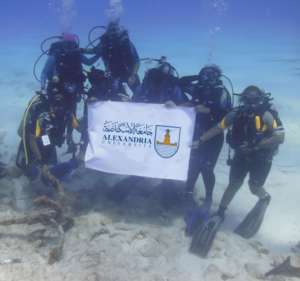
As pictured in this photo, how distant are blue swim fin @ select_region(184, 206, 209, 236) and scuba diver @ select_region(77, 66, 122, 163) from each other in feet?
8.65

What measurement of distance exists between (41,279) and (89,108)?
3026 mm

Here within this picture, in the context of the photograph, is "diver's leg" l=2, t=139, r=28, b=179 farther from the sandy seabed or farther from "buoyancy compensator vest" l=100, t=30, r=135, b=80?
"buoyancy compensator vest" l=100, t=30, r=135, b=80

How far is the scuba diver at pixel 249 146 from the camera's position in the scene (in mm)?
3518

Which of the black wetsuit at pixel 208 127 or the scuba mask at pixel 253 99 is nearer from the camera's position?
the scuba mask at pixel 253 99

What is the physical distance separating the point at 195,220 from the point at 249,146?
1.88 metres

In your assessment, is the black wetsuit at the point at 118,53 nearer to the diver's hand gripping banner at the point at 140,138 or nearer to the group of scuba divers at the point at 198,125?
the group of scuba divers at the point at 198,125

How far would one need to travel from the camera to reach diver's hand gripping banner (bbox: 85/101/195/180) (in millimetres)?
4086

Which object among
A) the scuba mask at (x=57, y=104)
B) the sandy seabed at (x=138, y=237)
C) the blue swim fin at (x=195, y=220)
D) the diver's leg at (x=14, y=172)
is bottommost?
the sandy seabed at (x=138, y=237)

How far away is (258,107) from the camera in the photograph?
3562 mm

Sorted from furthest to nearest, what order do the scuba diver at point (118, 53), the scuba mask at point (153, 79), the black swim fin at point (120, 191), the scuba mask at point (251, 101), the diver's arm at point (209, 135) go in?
1. the scuba diver at point (118, 53)
2. the black swim fin at point (120, 191)
3. the scuba mask at point (153, 79)
4. the diver's arm at point (209, 135)
5. the scuba mask at point (251, 101)

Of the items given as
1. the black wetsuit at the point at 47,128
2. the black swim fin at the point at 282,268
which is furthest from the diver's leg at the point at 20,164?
the black swim fin at the point at 282,268

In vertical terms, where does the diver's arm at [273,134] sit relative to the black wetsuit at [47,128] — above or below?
above

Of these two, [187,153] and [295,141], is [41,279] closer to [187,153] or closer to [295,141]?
[187,153]

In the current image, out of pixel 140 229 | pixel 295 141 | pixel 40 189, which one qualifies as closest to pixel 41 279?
pixel 140 229
